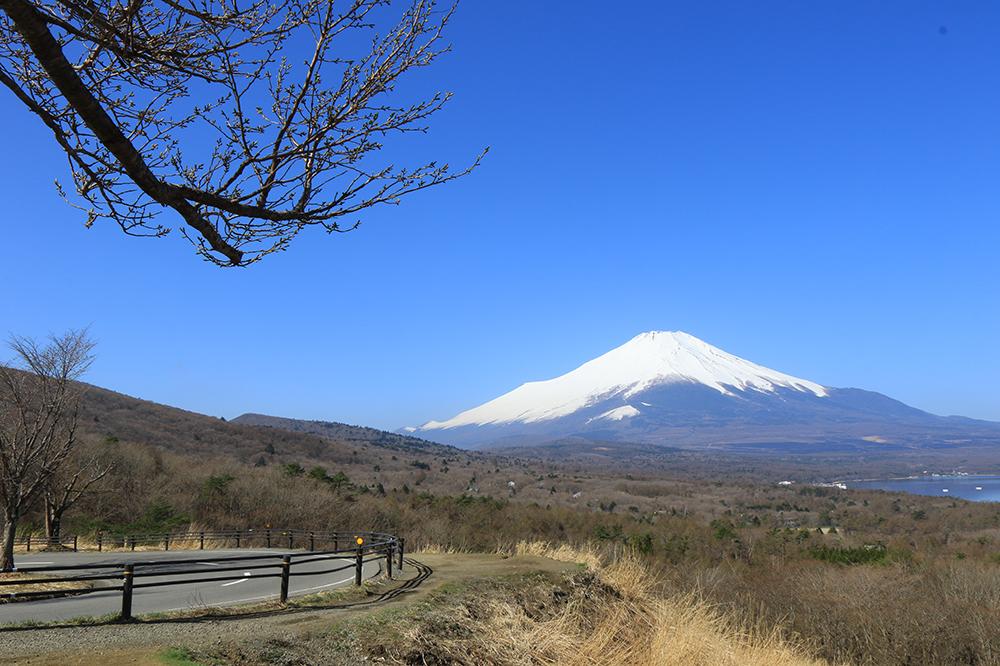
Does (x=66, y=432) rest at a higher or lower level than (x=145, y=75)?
lower

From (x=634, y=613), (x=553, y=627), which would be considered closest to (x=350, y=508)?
(x=634, y=613)

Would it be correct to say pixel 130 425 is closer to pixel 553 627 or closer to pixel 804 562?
pixel 804 562

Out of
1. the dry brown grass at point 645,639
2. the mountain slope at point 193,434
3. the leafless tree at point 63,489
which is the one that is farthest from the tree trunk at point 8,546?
the mountain slope at point 193,434

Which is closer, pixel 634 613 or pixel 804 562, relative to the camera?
pixel 634 613

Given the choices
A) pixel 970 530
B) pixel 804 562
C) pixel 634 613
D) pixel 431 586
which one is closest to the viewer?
pixel 431 586

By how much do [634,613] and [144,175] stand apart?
17075 mm

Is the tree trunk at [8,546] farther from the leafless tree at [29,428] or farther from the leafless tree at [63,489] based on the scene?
the leafless tree at [63,489]

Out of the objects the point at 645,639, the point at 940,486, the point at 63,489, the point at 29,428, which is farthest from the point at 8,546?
the point at 940,486

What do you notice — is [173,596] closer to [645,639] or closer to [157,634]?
[157,634]

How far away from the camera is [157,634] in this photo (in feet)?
34.8

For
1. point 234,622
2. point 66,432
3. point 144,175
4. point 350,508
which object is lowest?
point 350,508

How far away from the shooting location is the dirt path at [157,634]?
9.07 meters

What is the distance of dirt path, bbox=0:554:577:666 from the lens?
9.07 metres

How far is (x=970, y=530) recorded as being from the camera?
A: 7625 cm
